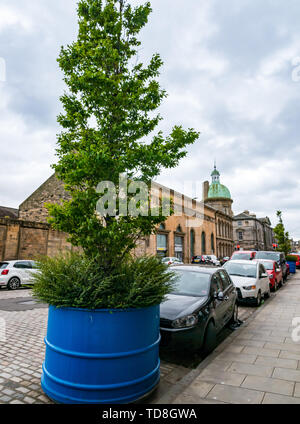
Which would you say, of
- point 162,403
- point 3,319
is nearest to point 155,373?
point 162,403

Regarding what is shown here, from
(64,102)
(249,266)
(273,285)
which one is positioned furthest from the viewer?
(273,285)

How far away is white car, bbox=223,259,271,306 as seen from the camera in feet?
32.4

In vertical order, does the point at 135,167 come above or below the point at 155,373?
above

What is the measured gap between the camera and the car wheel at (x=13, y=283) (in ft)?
46.2

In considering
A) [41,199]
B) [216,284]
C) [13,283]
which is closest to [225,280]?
[216,284]

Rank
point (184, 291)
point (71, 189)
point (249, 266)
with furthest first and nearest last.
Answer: point (249, 266), point (184, 291), point (71, 189)

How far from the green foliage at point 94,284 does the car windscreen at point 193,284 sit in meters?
2.05

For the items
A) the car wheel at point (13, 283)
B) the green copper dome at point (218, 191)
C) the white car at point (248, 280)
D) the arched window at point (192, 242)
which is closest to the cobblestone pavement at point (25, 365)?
the white car at point (248, 280)

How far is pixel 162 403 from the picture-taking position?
337cm

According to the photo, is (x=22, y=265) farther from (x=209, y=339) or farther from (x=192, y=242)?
(x=192, y=242)

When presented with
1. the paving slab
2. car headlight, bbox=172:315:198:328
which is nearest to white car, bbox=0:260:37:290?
car headlight, bbox=172:315:198:328

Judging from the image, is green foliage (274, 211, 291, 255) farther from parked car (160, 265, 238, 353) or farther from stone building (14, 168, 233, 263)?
parked car (160, 265, 238, 353)
